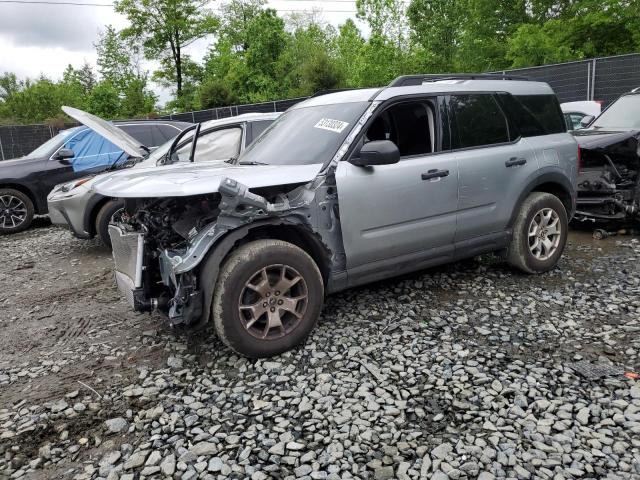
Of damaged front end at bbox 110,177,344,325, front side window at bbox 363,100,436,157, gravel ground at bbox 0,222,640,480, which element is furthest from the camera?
front side window at bbox 363,100,436,157

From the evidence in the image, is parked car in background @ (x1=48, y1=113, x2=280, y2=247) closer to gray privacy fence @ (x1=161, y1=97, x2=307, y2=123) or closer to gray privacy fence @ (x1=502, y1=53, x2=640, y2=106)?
gray privacy fence @ (x1=502, y1=53, x2=640, y2=106)

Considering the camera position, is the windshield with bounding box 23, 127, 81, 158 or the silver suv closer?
the silver suv

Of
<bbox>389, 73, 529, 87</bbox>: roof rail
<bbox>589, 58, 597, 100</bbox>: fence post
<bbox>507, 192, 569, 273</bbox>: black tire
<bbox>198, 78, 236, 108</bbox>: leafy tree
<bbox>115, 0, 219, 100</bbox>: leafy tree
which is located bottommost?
<bbox>507, 192, 569, 273</bbox>: black tire

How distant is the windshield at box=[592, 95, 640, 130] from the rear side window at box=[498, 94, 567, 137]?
7.37ft

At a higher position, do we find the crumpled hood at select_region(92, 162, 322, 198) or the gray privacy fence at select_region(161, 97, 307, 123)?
the gray privacy fence at select_region(161, 97, 307, 123)

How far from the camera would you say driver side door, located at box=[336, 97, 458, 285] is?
3.78m

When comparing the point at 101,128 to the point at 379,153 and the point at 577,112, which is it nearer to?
the point at 379,153

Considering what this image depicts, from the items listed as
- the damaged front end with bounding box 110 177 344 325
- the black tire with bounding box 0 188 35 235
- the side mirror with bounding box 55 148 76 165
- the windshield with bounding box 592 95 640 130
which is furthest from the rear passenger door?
the black tire with bounding box 0 188 35 235

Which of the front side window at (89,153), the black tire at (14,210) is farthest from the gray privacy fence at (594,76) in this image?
the black tire at (14,210)

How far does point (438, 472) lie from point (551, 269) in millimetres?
3423

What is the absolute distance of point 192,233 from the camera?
3494mm

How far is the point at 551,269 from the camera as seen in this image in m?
5.11

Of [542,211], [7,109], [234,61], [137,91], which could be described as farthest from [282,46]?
[542,211]

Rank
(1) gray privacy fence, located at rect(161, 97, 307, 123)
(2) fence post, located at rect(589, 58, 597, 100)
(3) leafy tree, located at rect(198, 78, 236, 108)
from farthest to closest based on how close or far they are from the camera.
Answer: (3) leafy tree, located at rect(198, 78, 236, 108), (1) gray privacy fence, located at rect(161, 97, 307, 123), (2) fence post, located at rect(589, 58, 597, 100)
